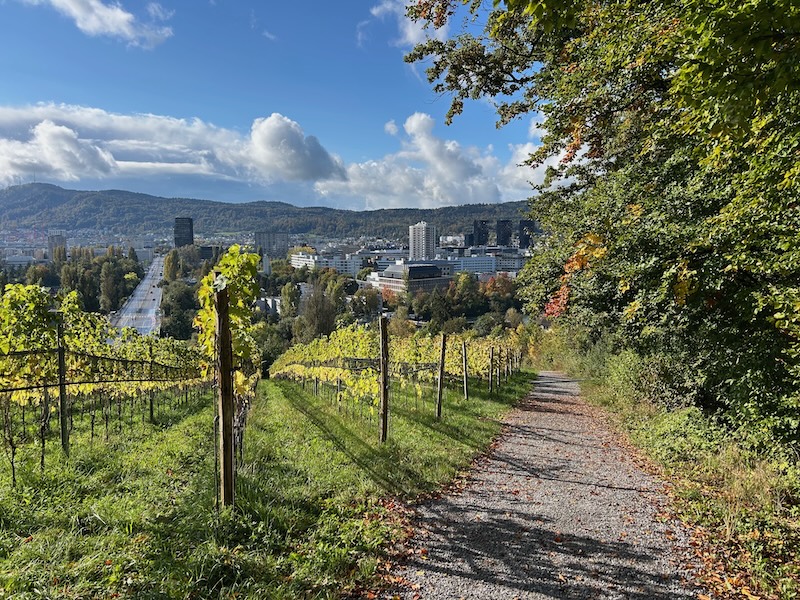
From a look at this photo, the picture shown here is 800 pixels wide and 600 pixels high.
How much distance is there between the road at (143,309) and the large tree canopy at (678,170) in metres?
55.9

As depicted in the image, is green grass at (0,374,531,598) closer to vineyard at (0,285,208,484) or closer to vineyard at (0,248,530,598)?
vineyard at (0,248,530,598)

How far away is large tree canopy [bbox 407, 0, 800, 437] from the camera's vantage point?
3025 millimetres

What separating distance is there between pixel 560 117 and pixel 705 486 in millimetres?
6232

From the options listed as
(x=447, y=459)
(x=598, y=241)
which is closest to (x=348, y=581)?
(x=447, y=459)

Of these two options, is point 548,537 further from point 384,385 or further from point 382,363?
point 382,363

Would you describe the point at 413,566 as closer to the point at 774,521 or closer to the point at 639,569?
the point at 639,569

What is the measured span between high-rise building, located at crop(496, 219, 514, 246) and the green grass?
189686 millimetres

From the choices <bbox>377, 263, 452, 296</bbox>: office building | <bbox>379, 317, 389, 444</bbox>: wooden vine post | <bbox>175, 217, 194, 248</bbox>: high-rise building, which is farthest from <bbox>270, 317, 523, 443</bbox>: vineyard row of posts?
<bbox>175, 217, 194, 248</bbox>: high-rise building

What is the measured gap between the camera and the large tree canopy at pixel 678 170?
3.03 metres

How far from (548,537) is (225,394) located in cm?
383

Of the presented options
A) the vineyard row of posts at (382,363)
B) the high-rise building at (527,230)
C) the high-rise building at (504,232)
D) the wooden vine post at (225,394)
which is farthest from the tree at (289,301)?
the high-rise building at (504,232)

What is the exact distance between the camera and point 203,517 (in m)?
4.45

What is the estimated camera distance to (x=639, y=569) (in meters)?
4.39

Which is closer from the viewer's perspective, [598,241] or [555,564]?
[555,564]
